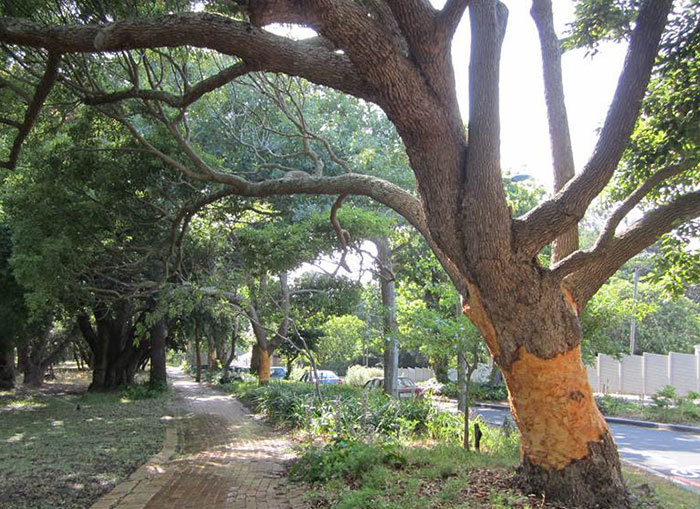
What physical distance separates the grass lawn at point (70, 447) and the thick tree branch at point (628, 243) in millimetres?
5843

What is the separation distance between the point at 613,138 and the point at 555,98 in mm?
2014

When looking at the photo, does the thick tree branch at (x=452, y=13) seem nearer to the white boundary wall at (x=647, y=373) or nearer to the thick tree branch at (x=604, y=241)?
the thick tree branch at (x=604, y=241)

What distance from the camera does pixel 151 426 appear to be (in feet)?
44.8

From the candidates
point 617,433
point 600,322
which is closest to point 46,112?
point 600,322

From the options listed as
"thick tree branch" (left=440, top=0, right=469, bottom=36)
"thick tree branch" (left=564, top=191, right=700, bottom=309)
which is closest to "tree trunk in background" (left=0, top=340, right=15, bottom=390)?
"thick tree branch" (left=564, top=191, right=700, bottom=309)

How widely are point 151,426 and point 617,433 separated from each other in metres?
11.9

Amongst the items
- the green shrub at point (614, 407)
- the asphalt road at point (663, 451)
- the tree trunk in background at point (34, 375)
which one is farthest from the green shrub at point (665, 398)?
the tree trunk in background at point (34, 375)

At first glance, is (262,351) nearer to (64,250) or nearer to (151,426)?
(151,426)

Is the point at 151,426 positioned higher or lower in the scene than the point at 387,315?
lower

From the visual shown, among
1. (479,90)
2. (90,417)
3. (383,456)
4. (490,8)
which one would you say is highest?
(490,8)

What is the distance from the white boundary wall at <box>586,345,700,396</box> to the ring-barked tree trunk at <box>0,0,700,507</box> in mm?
17331

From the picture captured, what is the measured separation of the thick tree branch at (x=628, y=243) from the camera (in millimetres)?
5316

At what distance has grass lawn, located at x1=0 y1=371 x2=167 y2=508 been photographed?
6.82 m

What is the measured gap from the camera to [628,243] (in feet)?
18.6
